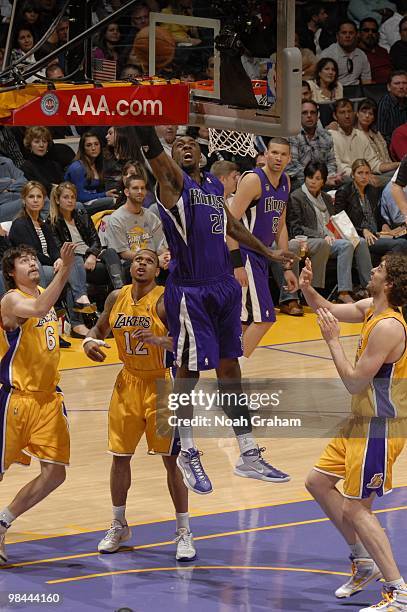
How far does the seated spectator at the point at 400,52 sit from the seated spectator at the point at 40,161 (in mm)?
6438

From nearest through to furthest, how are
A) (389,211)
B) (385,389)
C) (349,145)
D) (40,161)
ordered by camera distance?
1. (385,389)
2. (40,161)
3. (389,211)
4. (349,145)

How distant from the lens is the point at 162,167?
7.80 metres

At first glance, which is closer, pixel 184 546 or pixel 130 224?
pixel 184 546

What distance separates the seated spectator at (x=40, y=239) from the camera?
13562 mm

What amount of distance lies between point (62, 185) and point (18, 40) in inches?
101

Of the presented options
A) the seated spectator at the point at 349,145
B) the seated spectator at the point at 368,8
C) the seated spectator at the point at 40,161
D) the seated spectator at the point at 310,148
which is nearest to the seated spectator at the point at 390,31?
the seated spectator at the point at 368,8

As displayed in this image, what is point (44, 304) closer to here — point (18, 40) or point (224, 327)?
point (224, 327)

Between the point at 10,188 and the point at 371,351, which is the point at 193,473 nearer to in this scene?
the point at 371,351

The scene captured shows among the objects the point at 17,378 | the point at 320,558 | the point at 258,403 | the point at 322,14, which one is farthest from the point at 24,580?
the point at 322,14

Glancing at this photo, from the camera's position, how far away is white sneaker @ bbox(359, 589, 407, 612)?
6961mm

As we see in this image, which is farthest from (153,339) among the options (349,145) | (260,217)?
(349,145)

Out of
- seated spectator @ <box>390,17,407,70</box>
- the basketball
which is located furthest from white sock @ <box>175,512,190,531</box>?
seated spectator @ <box>390,17,407,70</box>

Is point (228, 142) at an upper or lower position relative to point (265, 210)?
upper

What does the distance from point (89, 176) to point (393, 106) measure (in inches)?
202
